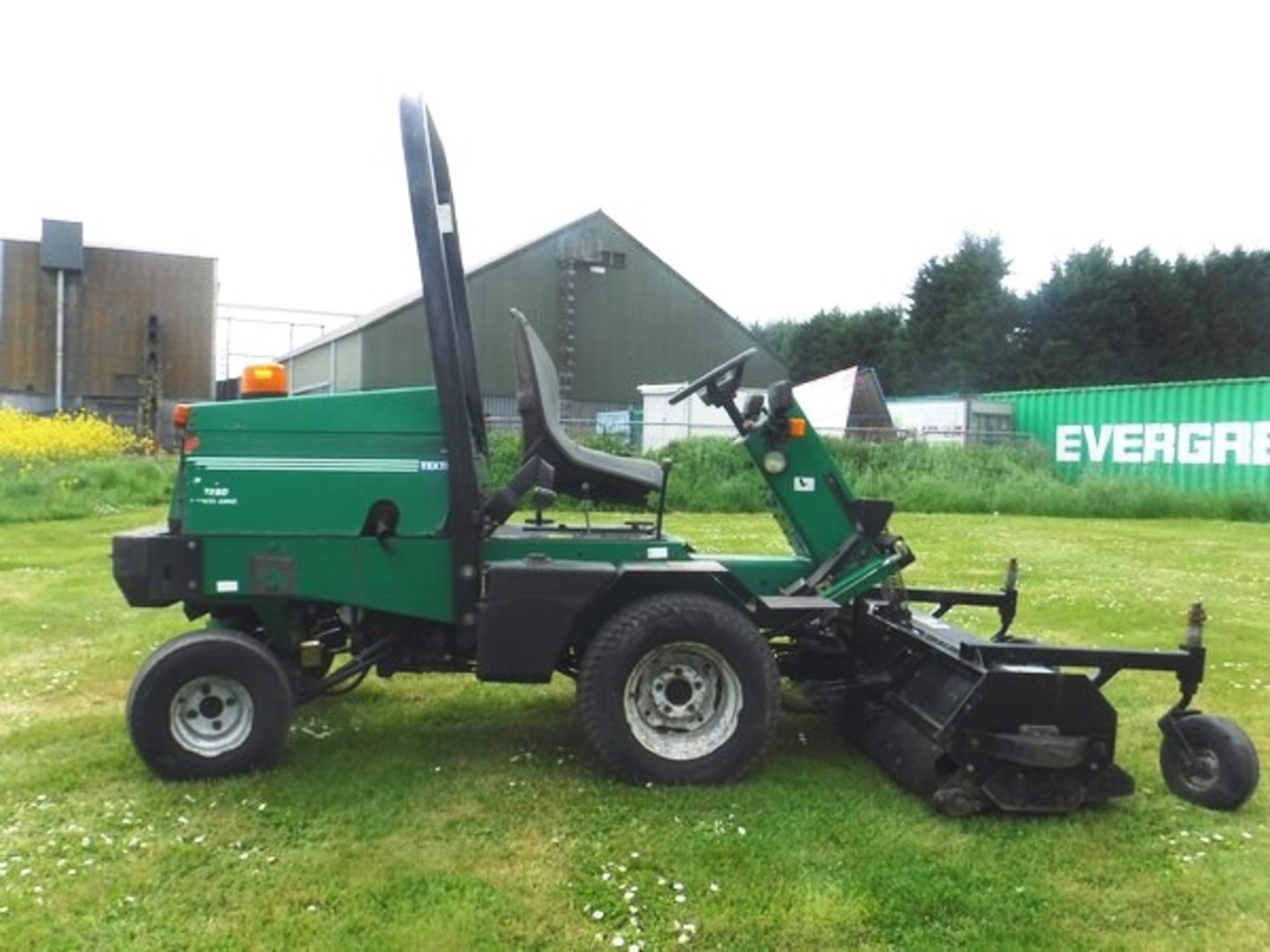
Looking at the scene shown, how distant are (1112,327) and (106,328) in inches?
1349

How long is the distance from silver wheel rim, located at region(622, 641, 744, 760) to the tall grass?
1314 cm

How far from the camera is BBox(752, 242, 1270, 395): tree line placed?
4119 cm

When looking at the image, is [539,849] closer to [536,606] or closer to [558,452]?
[536,606]

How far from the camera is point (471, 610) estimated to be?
14.0 feet

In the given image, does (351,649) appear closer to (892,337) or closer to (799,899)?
(799,899)

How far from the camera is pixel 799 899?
3.24m

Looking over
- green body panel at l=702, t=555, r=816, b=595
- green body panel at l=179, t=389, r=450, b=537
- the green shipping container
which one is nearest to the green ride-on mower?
green body panel at l=179, t=389, r=450, b=537

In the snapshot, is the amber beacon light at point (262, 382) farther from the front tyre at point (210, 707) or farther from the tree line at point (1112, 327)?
the tree line at point (1112, 327)

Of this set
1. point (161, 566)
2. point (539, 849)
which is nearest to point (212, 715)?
point (161, 566)

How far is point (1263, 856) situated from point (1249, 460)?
64.8 feet

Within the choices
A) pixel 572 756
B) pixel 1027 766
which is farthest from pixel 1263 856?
pixel 572 756

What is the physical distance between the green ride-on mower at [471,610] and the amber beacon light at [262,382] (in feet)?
0.28

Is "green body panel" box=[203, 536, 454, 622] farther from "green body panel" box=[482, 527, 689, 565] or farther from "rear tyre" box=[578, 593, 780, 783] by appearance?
"rear tyre" box=[578, 593, 780, 783]

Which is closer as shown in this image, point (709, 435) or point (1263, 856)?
point (1263, 856)
